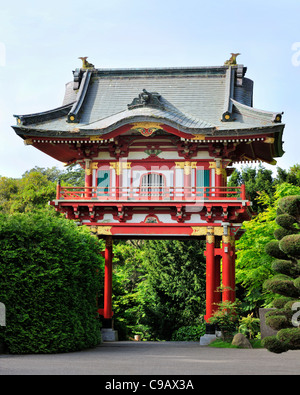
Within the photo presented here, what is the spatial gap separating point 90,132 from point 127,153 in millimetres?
2288

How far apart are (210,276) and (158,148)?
6.44m

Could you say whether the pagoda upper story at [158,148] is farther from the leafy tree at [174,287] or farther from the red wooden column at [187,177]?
the leafy tree at [174,287]

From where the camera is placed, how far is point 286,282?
17328 mm

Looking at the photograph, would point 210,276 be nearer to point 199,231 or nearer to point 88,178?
point 199,231

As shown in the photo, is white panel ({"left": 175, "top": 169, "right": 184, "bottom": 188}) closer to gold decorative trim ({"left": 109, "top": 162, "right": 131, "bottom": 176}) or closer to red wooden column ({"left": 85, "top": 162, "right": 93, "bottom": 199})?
gold decorative trim ({"left": 109, "top": 162, "right": 131, "bottom": 176})

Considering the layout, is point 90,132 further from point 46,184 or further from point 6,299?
point 46,184

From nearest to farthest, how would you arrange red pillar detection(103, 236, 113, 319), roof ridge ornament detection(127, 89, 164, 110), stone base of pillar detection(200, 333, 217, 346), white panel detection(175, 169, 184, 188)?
stone base of pillar detection(200, 333, 217, 346) → red pillar detection(103, 236, 113, 319) → white panel detection(175, 169, 184, 188) → roof ridge ornament detection(127, 89, 164, 110)

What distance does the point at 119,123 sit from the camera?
27125 mm

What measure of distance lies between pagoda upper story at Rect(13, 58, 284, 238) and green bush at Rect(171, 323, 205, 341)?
9.22 metres

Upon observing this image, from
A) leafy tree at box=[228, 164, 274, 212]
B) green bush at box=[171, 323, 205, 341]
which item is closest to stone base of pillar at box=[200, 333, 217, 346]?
green bush at box=[171, 323, 205, 341]

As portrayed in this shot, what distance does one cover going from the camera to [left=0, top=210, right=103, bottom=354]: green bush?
60.5 feet

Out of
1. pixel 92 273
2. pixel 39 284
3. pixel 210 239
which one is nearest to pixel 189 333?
pixel 210 239

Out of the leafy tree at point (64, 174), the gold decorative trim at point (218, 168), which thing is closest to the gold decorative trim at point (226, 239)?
the gold decorative trim at point (218, 168)
